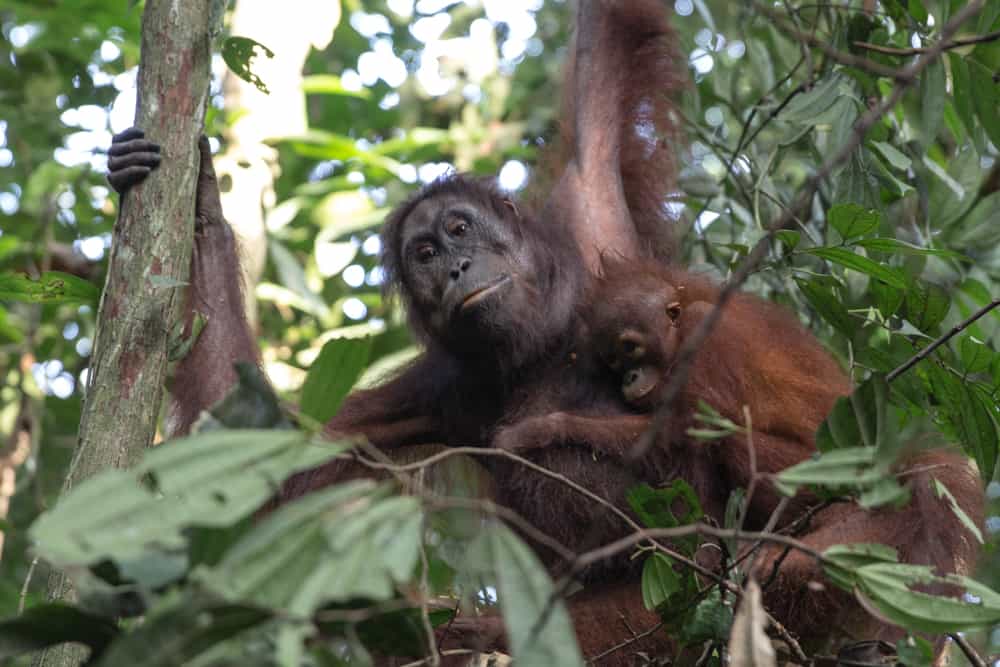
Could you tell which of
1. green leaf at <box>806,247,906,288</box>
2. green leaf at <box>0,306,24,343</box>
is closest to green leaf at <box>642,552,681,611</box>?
green leaf at <box>806,247,906,288</box>

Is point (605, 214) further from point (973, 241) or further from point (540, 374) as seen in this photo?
point (973, 241)

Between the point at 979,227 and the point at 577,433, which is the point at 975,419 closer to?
the point at 577,433

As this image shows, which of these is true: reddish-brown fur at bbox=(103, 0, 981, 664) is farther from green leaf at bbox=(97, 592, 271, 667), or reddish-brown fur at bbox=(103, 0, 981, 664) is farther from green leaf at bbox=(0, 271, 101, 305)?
green leaf at bbox=(97, 592, 271, 667)

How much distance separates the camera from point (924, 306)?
314 centimetres

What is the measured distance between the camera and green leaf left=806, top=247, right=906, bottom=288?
3.01 meters

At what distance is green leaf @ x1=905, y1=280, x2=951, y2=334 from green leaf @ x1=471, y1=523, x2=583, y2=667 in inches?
70.6

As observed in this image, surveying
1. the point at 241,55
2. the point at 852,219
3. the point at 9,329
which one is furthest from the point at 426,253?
the point at 9,329

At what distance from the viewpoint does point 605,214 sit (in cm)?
454

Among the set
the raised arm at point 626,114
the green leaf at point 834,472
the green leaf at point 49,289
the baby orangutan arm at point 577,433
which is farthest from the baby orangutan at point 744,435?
the green leaf at point 49,289

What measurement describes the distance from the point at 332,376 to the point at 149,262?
2.84ft

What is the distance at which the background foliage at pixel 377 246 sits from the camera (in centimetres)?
163

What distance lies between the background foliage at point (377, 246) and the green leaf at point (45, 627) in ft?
0.04

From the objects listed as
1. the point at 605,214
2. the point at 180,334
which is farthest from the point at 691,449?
the point at 180,334

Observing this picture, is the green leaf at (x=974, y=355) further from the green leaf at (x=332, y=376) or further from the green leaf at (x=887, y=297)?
the green leaf at (x=332, y=376)
